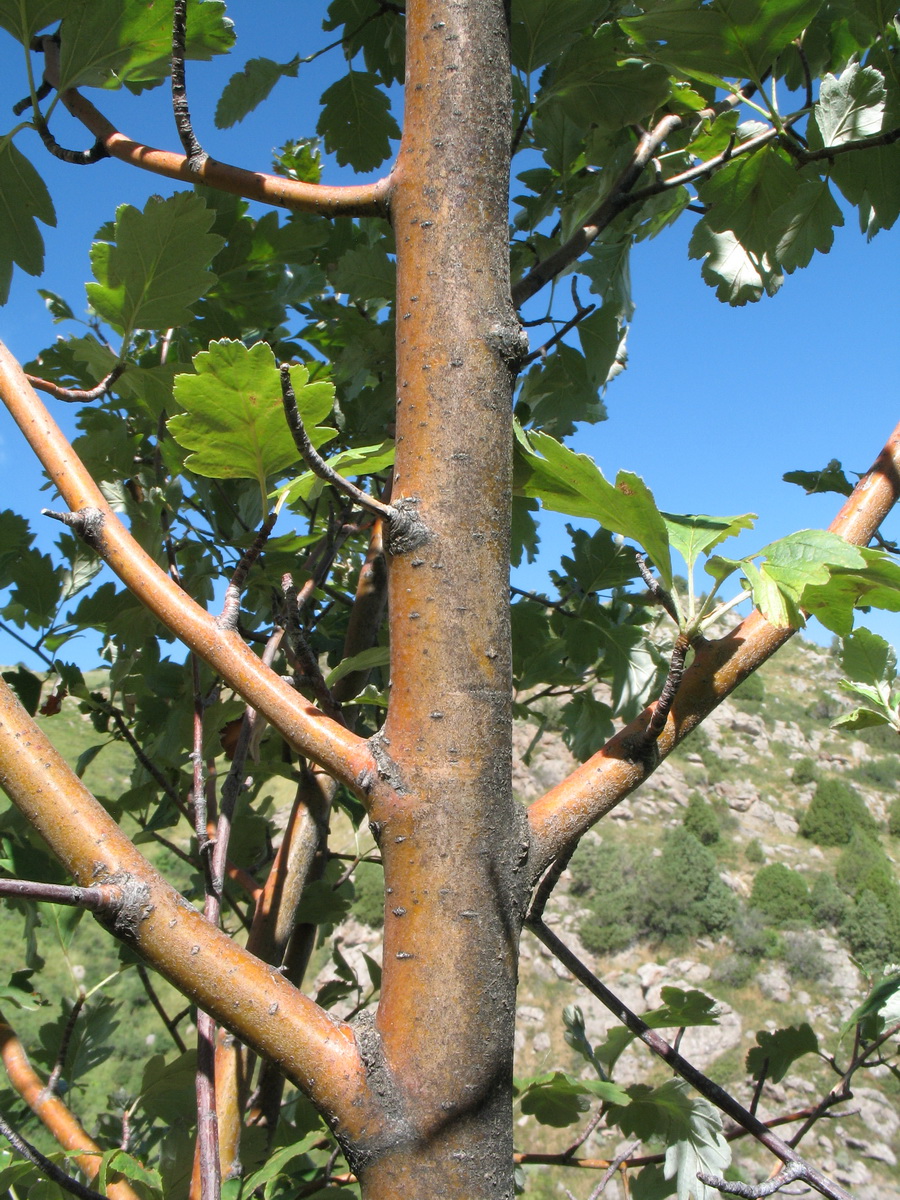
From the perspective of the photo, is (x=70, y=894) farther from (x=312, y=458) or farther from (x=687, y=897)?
(x=687, y=897)

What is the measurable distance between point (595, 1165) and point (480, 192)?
101 cm

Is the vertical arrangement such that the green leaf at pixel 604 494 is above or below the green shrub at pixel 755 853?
below

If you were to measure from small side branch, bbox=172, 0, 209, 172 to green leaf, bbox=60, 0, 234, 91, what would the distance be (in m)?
0.16

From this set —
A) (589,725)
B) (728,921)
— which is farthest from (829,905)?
(589,725)

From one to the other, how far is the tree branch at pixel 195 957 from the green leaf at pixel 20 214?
1.76 ft

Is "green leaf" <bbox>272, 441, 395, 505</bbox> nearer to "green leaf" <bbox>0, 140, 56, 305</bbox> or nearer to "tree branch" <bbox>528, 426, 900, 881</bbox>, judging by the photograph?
"tree branch" <bbox>528, 426, 900, 881</bbox>

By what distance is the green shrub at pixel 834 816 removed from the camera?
699 inches

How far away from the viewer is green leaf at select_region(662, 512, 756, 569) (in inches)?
18.3

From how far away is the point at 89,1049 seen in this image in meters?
1.21

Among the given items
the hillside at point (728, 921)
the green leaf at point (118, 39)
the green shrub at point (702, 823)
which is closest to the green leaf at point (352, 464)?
the green leaf at point (118, 39)

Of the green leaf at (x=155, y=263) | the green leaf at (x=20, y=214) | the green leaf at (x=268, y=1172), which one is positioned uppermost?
the green leaf at (x=20, y=214)

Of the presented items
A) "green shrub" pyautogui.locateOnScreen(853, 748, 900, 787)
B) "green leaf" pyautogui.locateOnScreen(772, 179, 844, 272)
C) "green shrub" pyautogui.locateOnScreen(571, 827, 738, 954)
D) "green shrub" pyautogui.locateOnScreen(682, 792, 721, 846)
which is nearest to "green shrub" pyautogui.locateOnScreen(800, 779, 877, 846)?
"green shrub" pyautogui.locateOnScreen(853, 748, 900, 787)

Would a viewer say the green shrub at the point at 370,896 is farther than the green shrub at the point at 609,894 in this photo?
No

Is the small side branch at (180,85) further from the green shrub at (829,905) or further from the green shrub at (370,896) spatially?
the green shrub at (829,905)
